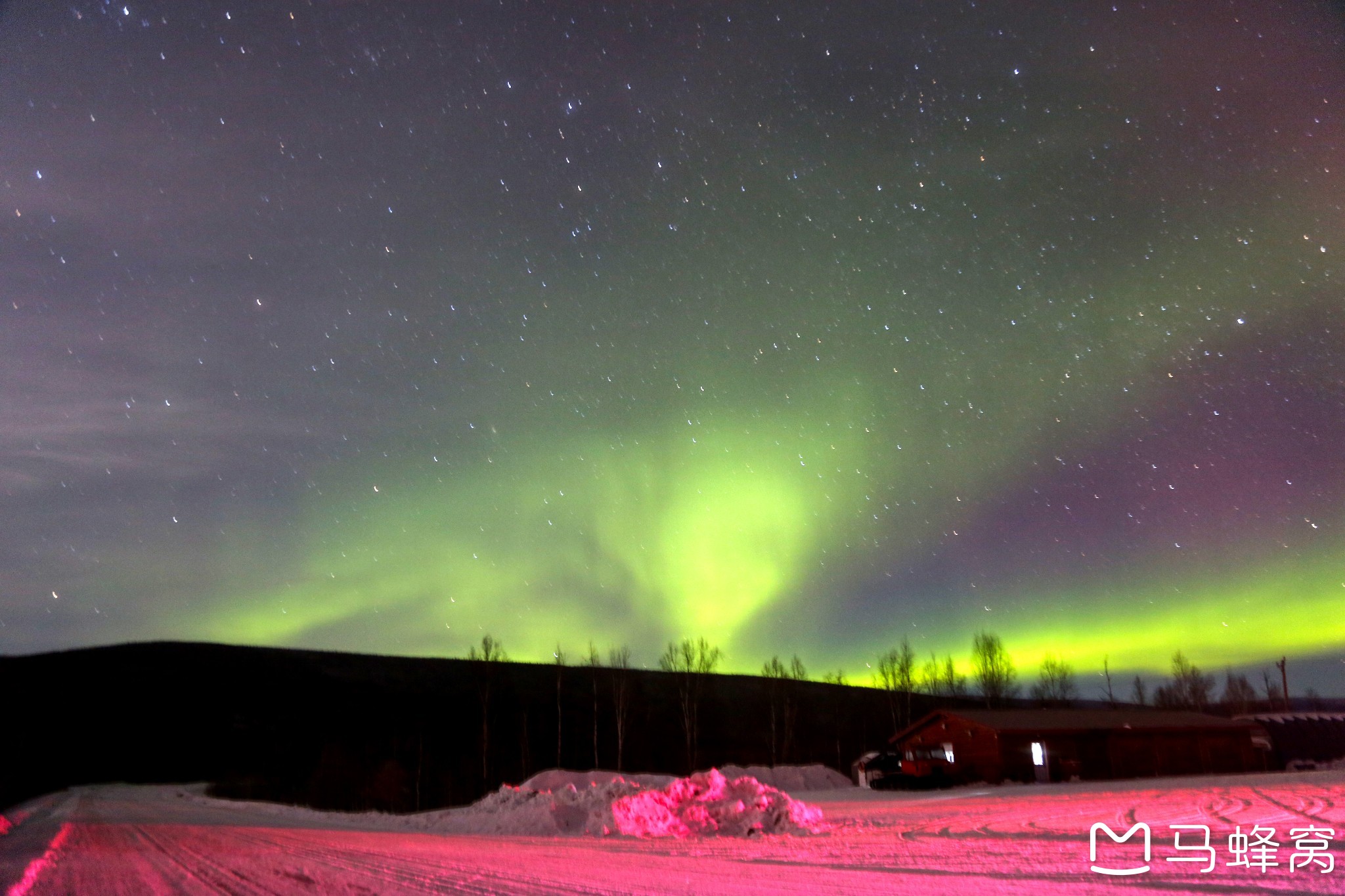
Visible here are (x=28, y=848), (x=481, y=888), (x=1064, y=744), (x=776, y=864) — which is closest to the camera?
(x=481, y=888)

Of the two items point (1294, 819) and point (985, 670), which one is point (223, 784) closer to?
point (1294, 819)

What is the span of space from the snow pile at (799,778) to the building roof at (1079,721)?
5.79 metres

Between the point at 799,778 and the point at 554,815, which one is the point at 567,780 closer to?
the point at 799,778

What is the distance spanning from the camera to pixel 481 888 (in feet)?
38.2

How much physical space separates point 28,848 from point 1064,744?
1711 inches

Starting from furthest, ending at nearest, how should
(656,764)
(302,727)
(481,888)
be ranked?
(302,727)
(656,764)
(481,888)

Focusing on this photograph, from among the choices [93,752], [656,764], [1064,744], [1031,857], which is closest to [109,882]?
[1031,857]

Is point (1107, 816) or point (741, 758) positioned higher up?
point (1107, 816)

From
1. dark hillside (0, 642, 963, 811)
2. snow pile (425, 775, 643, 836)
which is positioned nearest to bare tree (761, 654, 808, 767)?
dark hillside (0, 642, 963, 811)

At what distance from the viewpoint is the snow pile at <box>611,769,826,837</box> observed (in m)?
20.4

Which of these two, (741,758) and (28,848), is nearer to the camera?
(28,848)

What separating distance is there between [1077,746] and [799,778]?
16958mm

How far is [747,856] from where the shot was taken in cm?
1527

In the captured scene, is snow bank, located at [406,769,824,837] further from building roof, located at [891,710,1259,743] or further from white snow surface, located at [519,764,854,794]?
building roof, located at [891,710,1259,743]
